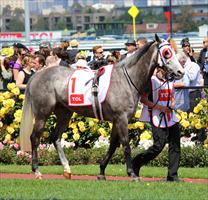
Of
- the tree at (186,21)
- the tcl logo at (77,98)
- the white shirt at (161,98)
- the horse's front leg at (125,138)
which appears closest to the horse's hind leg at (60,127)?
the tcl logo at (77,98)

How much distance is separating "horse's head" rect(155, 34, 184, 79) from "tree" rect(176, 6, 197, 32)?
313 feet

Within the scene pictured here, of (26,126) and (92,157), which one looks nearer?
(26,126)

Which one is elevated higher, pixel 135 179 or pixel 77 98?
pixel 77 98

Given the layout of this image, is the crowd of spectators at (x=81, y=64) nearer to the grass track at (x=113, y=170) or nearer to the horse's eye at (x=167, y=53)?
the horse's eye at (x=167, y=53)

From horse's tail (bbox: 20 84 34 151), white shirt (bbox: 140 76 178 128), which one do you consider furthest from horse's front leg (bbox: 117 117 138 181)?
horse's tail (bbox: 20 84 34 151)

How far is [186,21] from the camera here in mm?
116938

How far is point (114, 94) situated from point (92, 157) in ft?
10.7

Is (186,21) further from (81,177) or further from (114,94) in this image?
(114,94)

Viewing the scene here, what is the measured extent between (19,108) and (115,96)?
15.9 feet

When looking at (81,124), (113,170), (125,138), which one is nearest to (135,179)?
(125,138)

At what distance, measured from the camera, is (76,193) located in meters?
13.3

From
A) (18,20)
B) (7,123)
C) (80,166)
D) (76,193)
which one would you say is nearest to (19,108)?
(7,123)

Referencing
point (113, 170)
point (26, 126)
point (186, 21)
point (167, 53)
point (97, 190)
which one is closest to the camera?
point (97, 190)

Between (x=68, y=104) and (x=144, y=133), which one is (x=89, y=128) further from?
(x=68, y=104)
